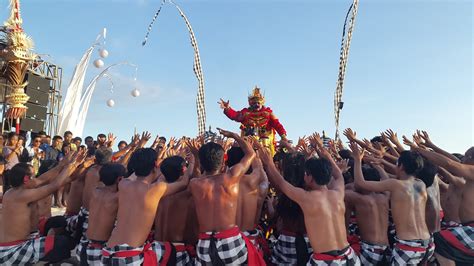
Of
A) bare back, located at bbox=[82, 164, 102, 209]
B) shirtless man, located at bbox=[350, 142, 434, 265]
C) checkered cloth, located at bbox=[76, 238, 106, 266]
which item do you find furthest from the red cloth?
bare back, located at bbox=[82, 164, 102, 209]

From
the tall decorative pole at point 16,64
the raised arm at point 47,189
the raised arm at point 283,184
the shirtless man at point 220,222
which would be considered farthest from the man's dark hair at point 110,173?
the tall decorative pole at point 16,64

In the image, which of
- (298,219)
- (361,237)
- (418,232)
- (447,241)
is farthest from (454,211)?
(298,219)

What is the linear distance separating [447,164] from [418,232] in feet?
2.76

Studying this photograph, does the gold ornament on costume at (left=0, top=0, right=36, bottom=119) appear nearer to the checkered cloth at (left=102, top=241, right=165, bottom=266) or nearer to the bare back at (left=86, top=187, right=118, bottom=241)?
the bare back at (left=86, top=187, right=118, bottom=241)

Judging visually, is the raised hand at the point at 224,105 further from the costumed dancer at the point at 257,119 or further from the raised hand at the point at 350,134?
the raised hand at the point at 350,134

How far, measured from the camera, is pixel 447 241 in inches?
149

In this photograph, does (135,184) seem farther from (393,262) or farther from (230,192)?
(393,262)

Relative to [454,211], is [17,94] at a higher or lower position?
higher

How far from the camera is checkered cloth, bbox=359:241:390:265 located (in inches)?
138

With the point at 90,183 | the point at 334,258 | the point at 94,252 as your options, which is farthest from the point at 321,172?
the point at 90,183

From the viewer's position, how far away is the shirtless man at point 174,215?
3.51 m

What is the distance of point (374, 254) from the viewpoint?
11.5 feet

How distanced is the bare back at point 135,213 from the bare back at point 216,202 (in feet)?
1.21

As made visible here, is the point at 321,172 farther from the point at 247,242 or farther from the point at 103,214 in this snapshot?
the point at 103,214
